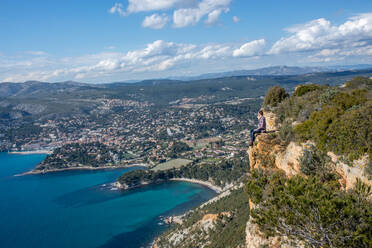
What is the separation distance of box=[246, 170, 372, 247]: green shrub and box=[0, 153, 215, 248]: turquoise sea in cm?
2939

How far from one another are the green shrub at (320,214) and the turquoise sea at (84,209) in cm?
2939

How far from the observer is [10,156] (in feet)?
300

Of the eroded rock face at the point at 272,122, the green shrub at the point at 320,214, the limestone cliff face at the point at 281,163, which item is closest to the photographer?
the green shrub at the point at 320,214

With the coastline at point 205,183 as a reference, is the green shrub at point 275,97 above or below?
above

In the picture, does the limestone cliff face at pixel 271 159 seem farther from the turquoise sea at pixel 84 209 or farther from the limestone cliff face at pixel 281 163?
the turquoise sea at pixel 84 209

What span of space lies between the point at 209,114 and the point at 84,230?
302 feet

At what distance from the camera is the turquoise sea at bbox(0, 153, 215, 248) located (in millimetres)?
36438

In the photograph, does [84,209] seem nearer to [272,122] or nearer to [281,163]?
[272,122]

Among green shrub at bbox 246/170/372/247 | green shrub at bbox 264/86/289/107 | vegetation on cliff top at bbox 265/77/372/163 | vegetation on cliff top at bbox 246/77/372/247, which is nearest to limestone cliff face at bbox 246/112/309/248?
vegetation on cliff top at bbox 246/77/372/247

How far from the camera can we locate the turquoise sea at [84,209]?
36.4m

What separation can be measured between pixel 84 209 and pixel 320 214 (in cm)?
4706

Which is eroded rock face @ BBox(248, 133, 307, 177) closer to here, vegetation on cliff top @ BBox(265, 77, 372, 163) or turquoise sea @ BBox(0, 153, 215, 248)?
vegetation on cliff top @ BBox(265, 77, 372, 163)

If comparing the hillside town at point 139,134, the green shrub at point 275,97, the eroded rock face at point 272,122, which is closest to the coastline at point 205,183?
the hillside town at point 139,134

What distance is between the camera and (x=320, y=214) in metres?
6.43
